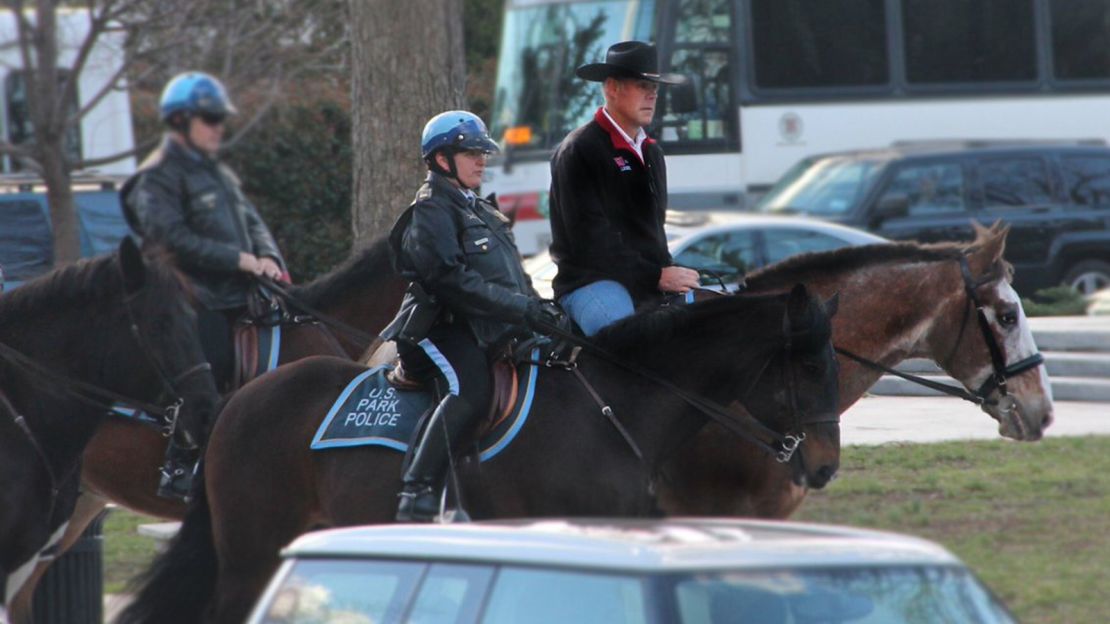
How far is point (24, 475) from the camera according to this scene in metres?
7.58

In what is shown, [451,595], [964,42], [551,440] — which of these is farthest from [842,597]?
[964,42]

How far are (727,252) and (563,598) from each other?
1264 centimetres

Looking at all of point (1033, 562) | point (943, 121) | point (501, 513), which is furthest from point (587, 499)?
point (943, 121)

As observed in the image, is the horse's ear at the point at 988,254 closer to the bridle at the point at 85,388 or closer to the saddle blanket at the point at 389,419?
the saddle blanket at the point at 389,419

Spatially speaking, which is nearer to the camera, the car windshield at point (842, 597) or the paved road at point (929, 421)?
the car windshield at point (842, 597)

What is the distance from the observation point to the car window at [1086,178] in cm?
2188

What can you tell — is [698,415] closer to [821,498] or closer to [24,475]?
[24,475]

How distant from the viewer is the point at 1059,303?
19797mm

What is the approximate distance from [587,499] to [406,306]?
108 centimetres

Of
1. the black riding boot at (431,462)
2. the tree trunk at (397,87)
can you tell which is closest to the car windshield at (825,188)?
the tree trunk at (397,87)

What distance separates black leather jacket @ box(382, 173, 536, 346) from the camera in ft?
22.6

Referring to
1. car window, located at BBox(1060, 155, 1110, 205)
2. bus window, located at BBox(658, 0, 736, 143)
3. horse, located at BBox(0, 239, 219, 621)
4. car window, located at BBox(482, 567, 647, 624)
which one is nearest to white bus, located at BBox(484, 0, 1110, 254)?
bus window, located at BBox(658, 0, 736, 143)

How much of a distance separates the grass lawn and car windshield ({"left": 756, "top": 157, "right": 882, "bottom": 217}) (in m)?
8.17

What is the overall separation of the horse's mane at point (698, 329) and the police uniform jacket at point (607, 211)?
319 millimetres
